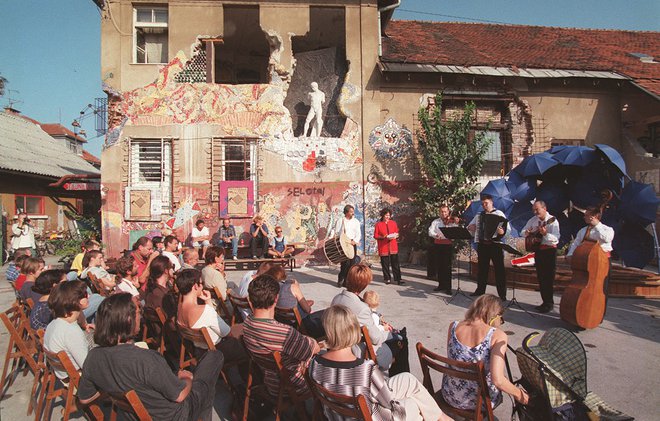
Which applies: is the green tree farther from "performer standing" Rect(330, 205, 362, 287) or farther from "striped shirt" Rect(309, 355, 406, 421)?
"striped shirt" Rect(309, 355, 406, 421)

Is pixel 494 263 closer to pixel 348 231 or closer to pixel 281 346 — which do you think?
pixel 348 231

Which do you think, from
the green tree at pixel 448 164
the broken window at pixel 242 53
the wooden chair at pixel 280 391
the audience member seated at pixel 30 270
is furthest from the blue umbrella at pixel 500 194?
the broken window at pixel 242 53

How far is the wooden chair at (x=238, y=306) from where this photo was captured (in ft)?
15.2

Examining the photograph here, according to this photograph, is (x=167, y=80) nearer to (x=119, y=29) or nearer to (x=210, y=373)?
(x=119, y=29)

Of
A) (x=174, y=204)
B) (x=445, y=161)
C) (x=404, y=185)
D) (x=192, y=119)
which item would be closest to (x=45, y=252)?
(x=174, y=204)

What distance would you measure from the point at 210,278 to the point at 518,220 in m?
7.26

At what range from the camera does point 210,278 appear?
5402mm

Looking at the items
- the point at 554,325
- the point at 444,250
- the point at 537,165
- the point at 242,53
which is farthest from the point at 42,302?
the point at 242,53

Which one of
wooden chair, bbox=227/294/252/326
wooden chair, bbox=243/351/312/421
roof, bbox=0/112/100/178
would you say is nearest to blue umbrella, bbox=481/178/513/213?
wooden chair, bbox=227/294/252/326

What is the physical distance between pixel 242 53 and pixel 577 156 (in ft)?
40.7

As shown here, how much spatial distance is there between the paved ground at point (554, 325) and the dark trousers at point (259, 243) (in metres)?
2.70

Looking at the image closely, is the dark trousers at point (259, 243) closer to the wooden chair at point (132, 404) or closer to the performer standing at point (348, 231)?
the performer standing at point (348, 231)

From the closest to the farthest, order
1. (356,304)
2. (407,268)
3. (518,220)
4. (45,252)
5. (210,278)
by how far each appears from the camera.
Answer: (356,304) < (210,278) < (518,220) < (407,268) < (45,252)

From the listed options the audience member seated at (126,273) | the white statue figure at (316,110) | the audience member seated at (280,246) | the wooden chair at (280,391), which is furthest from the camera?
the white statue figure at (316,110)
